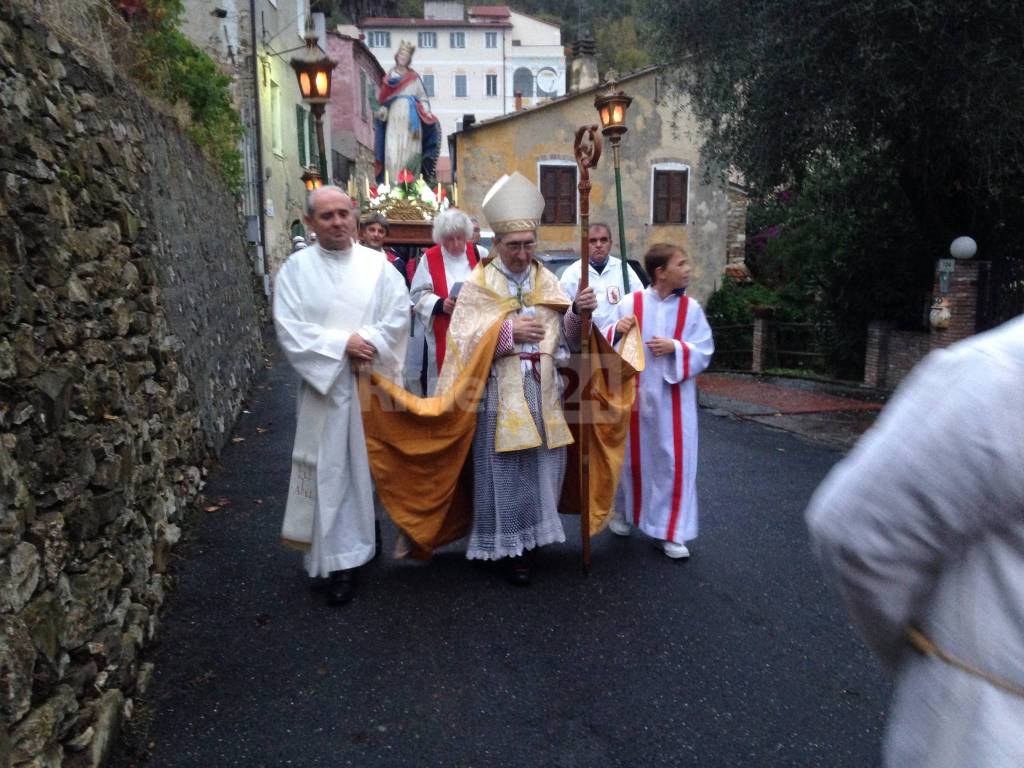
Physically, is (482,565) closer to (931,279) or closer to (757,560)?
(757,560)

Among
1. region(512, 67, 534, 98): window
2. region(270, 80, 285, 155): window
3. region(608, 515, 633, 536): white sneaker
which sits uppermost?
region(512, 67, 534, 98): window

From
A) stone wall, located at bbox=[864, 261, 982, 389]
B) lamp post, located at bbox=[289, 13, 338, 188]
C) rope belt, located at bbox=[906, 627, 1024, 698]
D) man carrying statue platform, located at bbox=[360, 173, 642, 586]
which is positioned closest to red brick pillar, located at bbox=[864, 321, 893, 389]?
stone wall, located at bbox=[864, 261, 982, 389]

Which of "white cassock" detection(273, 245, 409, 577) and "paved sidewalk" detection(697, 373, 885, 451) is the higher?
"white cassock" detection(273, 245, 409, 577)

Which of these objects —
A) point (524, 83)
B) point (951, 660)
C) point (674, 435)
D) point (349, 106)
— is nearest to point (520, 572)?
point (674, 435)

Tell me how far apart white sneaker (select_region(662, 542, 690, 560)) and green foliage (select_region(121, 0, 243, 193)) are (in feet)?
18.1

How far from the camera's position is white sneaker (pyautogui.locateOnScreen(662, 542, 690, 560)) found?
476 cm

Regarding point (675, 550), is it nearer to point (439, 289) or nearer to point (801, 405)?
point (439, 289)

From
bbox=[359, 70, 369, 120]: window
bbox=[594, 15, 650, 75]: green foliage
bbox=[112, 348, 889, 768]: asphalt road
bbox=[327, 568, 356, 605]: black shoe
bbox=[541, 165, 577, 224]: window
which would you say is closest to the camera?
bbox=[112, 348, 889, 768]: asphalt road

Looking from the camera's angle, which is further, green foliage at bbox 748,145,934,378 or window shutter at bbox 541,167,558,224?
window shutter at bbox 541,167,558,224

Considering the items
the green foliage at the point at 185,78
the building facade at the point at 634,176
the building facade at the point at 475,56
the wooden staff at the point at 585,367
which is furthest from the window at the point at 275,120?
the building facade at the point at 475,56

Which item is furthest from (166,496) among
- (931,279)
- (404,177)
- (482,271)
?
(931,279)

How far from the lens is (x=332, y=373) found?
4.18 m

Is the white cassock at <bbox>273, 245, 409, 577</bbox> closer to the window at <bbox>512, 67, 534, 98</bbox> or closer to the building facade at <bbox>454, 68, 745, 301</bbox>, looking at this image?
the building facade at <bbox>454, 68, 745, 301</bbox>

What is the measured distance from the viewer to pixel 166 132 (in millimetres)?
6902
